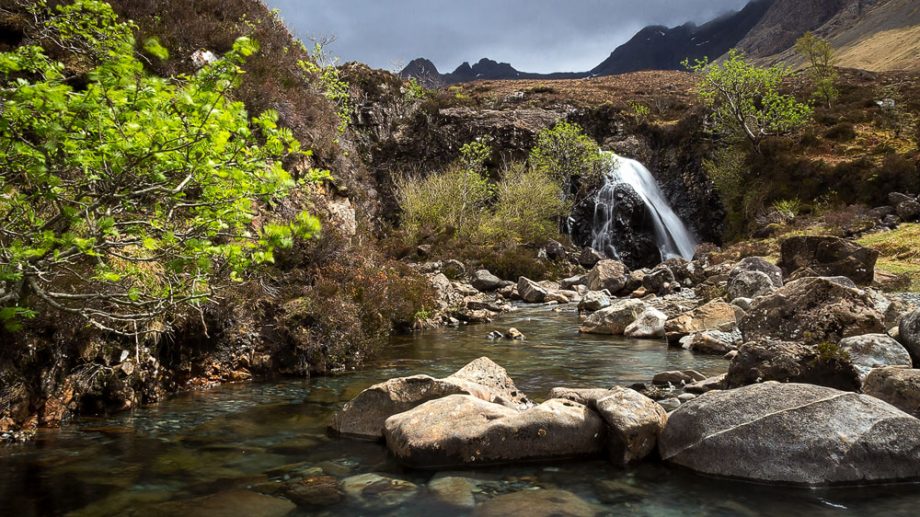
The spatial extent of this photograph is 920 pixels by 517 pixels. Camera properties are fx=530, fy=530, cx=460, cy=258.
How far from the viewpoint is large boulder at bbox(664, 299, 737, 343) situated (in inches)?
561

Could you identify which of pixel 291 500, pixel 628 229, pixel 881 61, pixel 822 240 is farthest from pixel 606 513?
pixel 881 61

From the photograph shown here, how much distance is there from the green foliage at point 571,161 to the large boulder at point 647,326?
3321cm

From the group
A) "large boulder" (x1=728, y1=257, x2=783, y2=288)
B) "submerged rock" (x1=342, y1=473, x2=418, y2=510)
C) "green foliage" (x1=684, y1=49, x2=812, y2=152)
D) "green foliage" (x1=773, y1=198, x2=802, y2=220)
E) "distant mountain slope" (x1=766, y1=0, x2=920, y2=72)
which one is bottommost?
"submerged rock" (x1=342, y1=473, x2=418, y2=510)

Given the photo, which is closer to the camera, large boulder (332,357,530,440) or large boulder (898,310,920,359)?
large boulder (332,357,530,440)

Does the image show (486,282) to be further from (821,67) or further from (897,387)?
(821,67)

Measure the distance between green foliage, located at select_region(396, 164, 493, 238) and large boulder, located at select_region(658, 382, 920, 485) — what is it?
3051 centimetres

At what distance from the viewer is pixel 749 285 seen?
1770 centimetres

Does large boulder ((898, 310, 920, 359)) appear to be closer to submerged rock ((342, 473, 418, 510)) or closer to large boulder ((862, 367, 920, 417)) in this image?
large boulder ((862, 367, 920, 417))

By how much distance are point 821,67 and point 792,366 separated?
193ft

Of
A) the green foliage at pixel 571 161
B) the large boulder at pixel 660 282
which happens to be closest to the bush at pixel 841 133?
the green foliage at pixel 571 161

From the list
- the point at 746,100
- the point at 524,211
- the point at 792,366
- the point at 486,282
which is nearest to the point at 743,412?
the point at 792,366

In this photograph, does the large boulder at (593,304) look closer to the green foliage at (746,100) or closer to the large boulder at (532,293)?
the large boulder at (532,293)

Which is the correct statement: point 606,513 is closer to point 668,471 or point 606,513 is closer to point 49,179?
point 668,471

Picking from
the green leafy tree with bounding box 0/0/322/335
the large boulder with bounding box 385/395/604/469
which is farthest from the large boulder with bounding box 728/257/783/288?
the green leafy tree with bounding box 0/0/322/335
